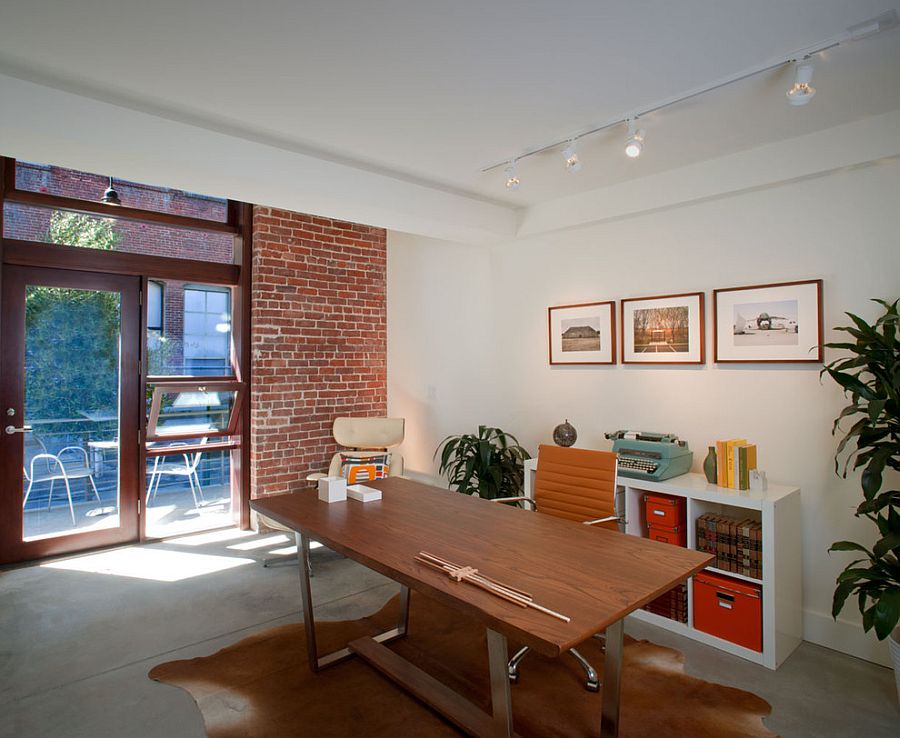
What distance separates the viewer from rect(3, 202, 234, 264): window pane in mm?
4379

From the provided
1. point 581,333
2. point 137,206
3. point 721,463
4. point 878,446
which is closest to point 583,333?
point 581,333

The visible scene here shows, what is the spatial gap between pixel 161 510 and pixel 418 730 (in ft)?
11.9

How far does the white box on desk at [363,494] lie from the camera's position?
2.99 metres

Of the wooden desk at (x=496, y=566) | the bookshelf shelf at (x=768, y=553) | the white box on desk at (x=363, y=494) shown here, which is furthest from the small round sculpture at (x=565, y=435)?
the white box on desk at (x=363, y=494)

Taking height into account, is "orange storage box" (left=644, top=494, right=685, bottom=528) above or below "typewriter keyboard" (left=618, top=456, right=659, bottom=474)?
below

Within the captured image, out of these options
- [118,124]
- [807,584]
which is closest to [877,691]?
[807,584]

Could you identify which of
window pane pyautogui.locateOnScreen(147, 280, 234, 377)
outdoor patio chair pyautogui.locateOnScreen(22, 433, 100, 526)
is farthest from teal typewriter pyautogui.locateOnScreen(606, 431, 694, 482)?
outdoor patio chair pyautogui.locateOnScreen(22, 433, 100, 526)

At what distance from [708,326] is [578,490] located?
1.51 meters

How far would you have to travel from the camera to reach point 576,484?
10.1 ft

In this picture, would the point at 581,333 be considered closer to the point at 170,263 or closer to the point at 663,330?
the point at 663,330

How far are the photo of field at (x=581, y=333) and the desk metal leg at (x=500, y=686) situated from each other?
2.85 metres

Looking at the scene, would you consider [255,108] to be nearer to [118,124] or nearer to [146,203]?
[118,124]

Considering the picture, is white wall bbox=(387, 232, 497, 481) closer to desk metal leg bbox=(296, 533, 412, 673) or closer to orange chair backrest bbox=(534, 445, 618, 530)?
orange chair backrest bbox=(534, 445, 618, 530)

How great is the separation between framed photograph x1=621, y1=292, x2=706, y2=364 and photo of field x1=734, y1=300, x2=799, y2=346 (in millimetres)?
244
